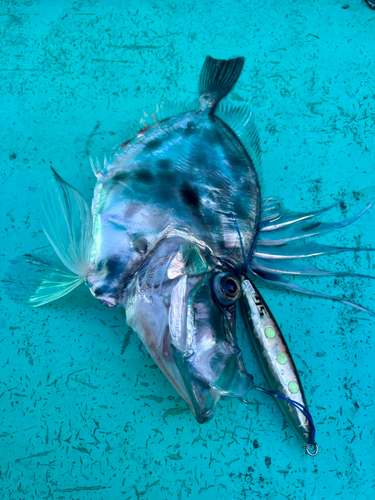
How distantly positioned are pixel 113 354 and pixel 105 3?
1.96 meters

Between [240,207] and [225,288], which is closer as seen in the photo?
[225,288]

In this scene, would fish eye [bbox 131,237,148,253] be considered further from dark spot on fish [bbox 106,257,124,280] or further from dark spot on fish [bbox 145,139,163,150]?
dark spot on fish [bbox 145,139,163,150]

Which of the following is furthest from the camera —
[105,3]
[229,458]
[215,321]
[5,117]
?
[105,3]

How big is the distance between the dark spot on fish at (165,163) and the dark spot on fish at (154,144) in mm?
80

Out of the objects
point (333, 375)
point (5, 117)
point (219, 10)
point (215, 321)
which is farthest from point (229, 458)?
point (219, 10)

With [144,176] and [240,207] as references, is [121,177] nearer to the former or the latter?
[144,176]

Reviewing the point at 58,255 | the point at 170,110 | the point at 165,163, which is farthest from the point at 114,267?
the point at 170,110

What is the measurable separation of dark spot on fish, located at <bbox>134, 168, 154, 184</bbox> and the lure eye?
0.50 meters

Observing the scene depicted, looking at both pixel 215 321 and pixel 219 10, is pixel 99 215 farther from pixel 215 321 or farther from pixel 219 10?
pixel 219 10

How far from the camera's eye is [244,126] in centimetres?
168

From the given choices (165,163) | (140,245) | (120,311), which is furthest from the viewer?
(120,311)

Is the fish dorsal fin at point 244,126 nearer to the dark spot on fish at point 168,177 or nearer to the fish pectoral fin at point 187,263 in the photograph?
the dark spot on fish at point 168,177

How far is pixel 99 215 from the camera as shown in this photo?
1.45m

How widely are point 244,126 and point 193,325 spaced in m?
1.03
